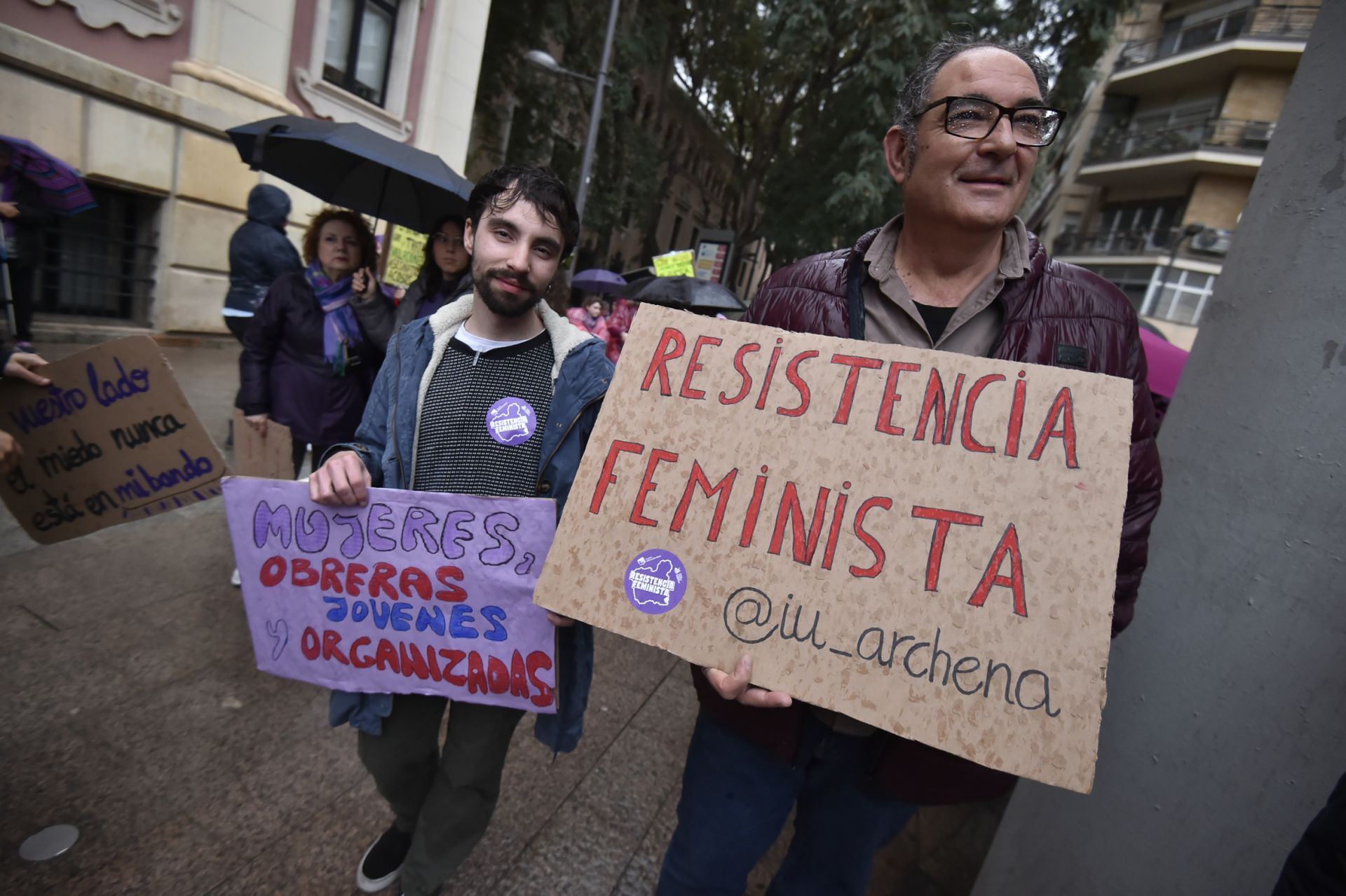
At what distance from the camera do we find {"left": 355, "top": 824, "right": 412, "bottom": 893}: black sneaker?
75.0 inches

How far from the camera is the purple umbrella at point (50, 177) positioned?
4.14 meters

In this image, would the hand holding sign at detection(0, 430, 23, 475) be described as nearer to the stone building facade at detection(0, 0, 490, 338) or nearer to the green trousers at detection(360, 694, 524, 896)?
the green trousers at detection(360, 694, 524, 896)

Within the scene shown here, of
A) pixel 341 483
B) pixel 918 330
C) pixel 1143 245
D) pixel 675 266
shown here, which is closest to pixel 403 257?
pixel 675 266

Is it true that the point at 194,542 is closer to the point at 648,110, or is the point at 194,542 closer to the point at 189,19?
Answer: the point at 189,19

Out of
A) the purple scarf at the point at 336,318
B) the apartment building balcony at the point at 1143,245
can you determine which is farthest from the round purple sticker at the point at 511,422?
the apartment building balcony at the point at 1143,245

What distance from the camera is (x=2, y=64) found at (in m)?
5.61

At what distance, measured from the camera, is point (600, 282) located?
32.1ft

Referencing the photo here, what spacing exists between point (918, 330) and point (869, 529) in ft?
1.59

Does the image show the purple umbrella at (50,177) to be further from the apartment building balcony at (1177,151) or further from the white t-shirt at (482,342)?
the apartment building balcony at (1177,151)

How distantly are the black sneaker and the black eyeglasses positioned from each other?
7.42 feet

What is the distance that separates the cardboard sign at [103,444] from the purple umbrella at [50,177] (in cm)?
352

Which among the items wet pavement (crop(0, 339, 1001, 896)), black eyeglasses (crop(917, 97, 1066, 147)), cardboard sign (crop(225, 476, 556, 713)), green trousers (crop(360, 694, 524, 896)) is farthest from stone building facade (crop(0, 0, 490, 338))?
black eyeglasses (crop(917, 97, 1066, 147))

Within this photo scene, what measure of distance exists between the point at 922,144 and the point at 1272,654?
49.1 inches

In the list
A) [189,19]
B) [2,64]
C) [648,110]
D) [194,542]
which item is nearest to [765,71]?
[648,110]
